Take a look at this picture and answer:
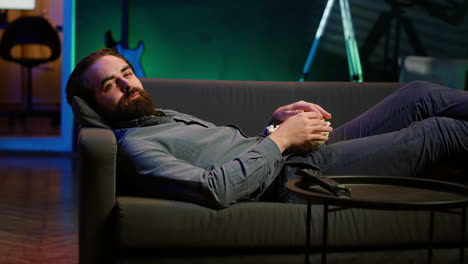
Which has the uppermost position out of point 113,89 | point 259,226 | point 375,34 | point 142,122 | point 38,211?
point 375,34

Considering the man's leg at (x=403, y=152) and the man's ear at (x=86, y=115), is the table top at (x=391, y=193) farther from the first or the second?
the man's ear at (x=86, y=115)

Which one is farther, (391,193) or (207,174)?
(207,174)

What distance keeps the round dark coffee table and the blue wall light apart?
14.6 ft

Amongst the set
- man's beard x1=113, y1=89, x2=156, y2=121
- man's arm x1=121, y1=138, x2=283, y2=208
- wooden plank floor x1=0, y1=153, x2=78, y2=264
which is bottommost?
wooden plank floor x1=0, y1=153, x2=78, y2=264

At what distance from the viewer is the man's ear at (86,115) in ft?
7.15

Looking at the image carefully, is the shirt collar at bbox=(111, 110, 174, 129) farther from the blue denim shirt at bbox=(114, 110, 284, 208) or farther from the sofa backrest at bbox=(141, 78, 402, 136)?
the sofa backrest at bbox=(141, 78, 402, 136)

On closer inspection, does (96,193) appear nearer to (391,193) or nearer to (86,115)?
(86,115)

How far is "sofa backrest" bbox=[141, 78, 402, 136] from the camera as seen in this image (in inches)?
108

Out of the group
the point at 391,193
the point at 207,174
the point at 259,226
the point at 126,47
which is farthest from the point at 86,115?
the point at 126,47

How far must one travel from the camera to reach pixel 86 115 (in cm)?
219

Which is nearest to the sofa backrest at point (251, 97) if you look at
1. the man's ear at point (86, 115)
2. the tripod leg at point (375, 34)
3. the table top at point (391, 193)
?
the man's ear at point (86, 115)

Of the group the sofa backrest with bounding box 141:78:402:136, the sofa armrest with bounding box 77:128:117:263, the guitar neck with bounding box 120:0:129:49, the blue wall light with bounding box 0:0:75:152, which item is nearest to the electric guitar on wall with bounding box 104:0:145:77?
the guitar neck with bounding box 120:0:129:49

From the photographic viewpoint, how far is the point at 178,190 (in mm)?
1911

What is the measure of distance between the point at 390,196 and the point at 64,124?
4.72 m
